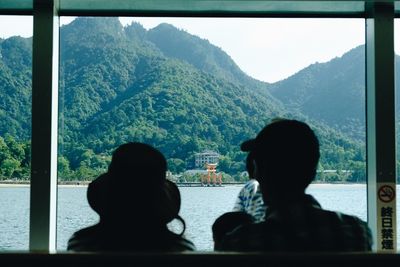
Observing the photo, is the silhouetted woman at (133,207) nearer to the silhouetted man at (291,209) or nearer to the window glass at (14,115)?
the silhouetted man at (291,209)

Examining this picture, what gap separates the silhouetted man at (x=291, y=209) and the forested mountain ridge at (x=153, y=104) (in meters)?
2.82

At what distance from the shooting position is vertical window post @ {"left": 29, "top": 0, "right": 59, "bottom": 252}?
3209mm

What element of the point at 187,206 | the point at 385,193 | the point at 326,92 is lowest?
the point at 187,206

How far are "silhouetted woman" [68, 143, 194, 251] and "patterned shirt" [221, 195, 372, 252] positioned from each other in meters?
0.23

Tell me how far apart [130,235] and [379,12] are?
2.43 metres

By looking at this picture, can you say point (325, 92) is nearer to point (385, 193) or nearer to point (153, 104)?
point (153, 104)

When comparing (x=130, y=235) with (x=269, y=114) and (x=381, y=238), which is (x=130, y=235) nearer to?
(x=381, y=238)

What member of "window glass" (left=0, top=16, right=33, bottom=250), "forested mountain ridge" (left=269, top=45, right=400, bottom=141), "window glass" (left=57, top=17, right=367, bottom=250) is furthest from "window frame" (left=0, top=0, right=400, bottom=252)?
"forested mountain ridge" (left=269, top=45, right=400, bottom=141)

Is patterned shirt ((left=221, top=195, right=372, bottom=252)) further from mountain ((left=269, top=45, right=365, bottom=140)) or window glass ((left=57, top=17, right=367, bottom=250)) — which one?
mountain ((left=269, top=45, right=365, bottom=140))

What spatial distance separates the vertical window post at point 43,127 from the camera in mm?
3209

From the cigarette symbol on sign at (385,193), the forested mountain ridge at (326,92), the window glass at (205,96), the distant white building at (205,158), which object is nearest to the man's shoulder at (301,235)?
the cigarette symbol on sign at (385,193)

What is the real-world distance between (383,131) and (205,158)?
179cm

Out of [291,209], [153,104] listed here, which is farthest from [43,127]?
[291,209]

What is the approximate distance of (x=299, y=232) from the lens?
51.8 inches
